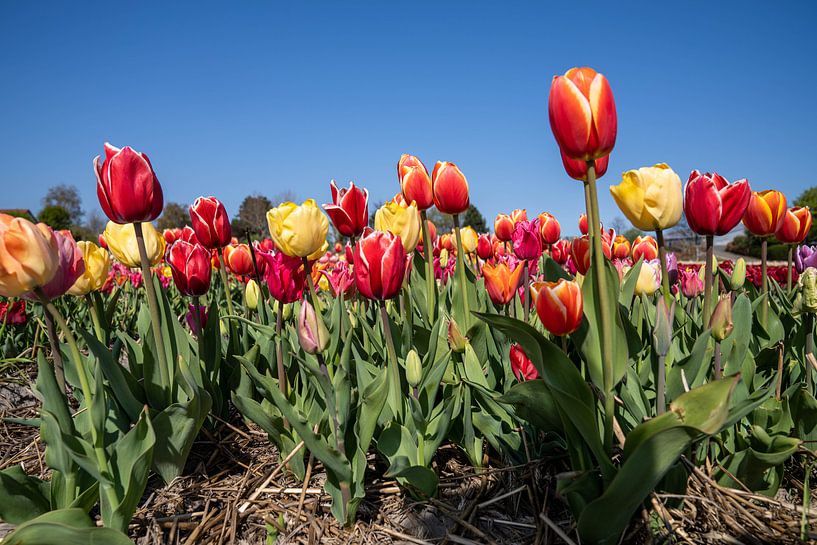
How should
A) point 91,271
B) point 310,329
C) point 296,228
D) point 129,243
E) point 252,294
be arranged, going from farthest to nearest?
→ point 252,294, point 129,243, point 91,271, point 296,228, point 310,329

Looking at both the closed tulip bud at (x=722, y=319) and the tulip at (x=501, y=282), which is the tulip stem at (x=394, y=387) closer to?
the tulip at (x=501, y=282)

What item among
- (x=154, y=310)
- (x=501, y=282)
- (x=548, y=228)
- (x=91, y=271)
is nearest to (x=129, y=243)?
(x=91, y=271)

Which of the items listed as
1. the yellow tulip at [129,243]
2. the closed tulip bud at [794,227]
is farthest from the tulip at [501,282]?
the yellow tulip at [129,243]

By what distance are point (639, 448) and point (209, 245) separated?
1.80m

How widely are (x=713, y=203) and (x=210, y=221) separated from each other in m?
1.83

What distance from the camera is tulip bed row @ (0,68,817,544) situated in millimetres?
1155

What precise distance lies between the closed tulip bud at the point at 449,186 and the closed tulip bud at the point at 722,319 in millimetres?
1004

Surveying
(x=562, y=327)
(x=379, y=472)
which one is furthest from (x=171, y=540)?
(x=562, y=327)

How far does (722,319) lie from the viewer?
1386 millimetres

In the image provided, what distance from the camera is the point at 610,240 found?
8.93 feet

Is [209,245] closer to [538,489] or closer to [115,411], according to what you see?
[115,411]

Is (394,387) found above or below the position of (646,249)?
below

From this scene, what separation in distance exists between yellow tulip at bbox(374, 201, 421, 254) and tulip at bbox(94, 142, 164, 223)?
2.88 feet

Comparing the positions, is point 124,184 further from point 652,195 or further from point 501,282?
point 652,195
